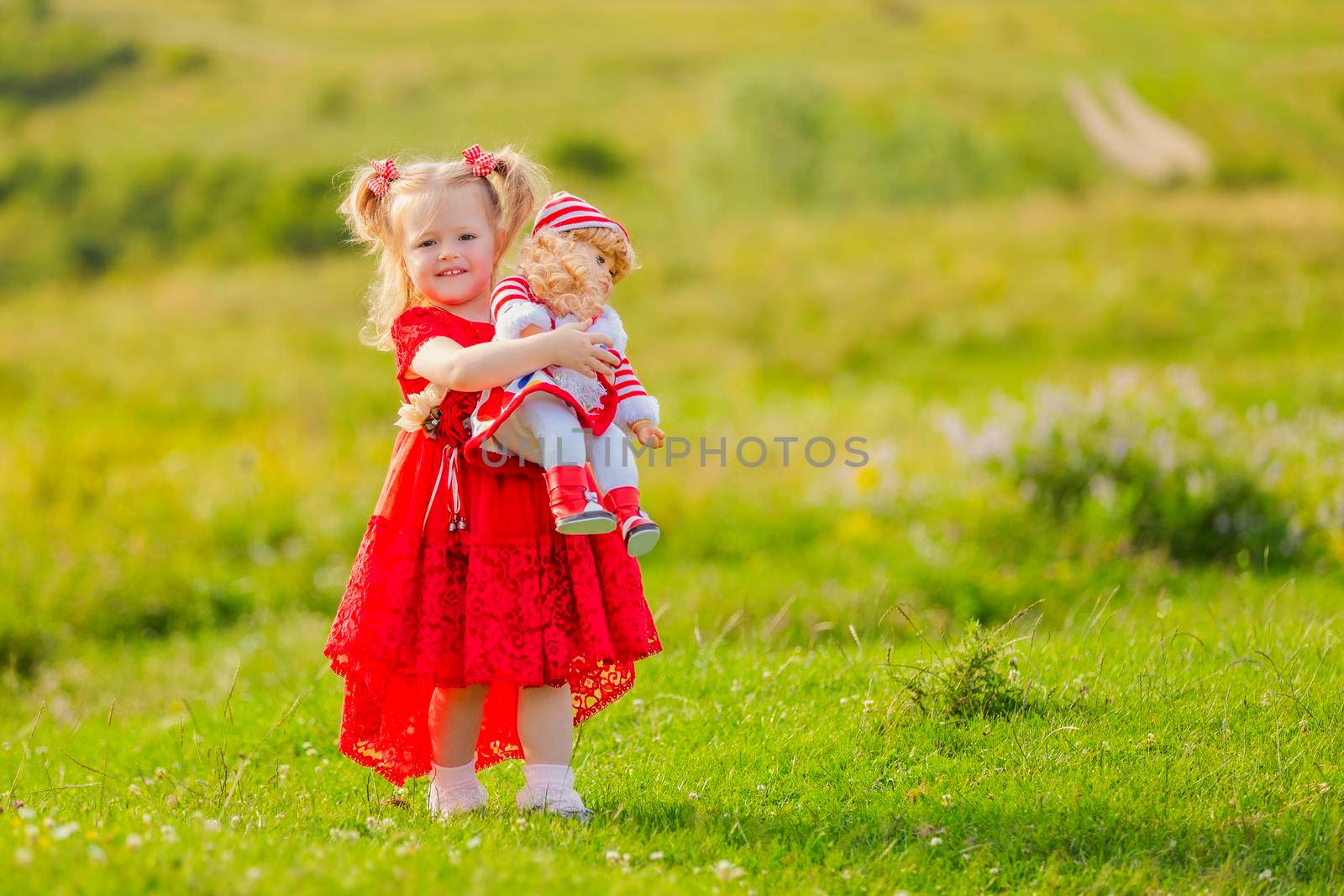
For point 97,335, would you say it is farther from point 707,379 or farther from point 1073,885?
point 1073,885

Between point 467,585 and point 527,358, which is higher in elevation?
point 527,358

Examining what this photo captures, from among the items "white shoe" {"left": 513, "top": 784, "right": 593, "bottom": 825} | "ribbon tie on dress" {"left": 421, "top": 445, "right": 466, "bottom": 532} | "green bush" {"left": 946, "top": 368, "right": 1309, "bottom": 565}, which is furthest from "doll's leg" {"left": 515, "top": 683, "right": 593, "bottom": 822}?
"green bush" {"left": 946, "top": 368, "right": 1309, "bottom": 565}

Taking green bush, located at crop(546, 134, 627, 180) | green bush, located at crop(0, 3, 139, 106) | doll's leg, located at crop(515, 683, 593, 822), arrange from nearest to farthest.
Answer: doll's leg, located at crop(515, 683, 593, 822) → green bush, located at crop(0, 3, 139, 106) → green bush, located at crop(546, 134, 627, 180)

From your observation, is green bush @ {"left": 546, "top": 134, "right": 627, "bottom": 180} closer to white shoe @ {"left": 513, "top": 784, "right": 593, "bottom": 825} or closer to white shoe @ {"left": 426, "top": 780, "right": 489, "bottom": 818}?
white shoe @ {"left": 426, "top": 780, "right": 489, "bottom": 818}

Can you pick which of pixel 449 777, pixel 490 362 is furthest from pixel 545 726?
pixel 490 362

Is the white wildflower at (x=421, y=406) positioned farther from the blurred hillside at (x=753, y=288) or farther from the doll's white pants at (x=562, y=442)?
the blurred hillside at (x=753, y=288)

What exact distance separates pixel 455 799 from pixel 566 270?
182 cm

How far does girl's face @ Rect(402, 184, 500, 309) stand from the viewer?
4180mm

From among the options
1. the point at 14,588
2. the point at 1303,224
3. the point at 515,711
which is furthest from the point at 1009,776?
the point at 1303,224

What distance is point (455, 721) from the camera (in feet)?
14.0

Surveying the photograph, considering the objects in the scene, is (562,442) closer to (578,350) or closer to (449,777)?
(578,350)

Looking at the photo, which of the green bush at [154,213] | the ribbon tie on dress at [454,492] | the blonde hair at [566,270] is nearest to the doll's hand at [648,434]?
the blonde hair at [566,270]

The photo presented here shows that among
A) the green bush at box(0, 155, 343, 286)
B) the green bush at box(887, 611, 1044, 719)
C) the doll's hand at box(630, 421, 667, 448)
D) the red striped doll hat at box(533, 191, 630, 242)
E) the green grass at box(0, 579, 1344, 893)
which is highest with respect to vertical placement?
the green bush at box(0, 155, 343, 286)

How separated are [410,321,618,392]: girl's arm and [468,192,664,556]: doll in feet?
0.16
